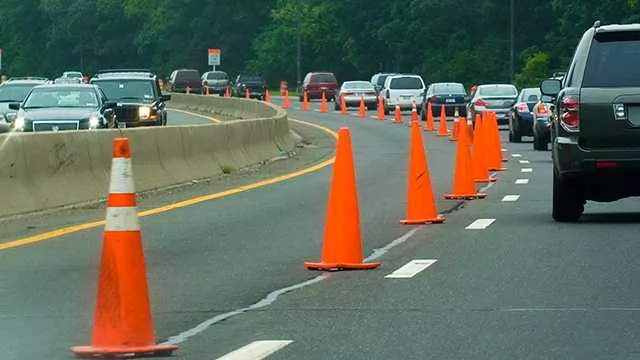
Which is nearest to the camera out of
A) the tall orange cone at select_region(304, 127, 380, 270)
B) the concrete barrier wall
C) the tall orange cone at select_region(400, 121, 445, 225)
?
the tall orange cone at select_region(304, 127, 380, 270)

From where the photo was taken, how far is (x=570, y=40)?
310 ft

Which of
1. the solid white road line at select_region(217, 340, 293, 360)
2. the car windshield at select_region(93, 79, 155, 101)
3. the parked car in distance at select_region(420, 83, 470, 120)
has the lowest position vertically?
the parked car in distance at select_region(420, 83, 470, 120)

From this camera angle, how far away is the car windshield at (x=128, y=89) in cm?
3925

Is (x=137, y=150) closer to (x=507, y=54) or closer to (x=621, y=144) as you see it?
(x=621, y=144)

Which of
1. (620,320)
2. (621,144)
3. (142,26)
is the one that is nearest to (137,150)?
(621,144)

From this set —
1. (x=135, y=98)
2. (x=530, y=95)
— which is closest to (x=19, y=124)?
(x=135, y=98)

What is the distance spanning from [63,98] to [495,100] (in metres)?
21.1

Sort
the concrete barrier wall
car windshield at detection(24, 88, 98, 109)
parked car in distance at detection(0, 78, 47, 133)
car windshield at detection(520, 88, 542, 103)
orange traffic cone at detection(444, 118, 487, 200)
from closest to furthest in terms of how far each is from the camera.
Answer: the concrete barrier wall → orange traffic cone at detection(444, 118, 487, 200) → car windshield at detection(24, 88, 98, 109) → car windshield at detection(520, 88, 542, 103) → parked car in distance at detection(0, 78, 47, 133)

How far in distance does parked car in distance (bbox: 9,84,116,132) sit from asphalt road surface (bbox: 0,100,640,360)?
40.5ft

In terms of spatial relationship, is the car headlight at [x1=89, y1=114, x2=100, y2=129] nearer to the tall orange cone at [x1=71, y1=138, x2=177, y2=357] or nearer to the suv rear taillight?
the suv rear taillight

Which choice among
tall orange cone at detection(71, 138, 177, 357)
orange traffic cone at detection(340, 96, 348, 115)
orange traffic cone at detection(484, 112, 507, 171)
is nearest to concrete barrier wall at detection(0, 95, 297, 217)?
orange traffic cone at detection(484, 112, 507, 171)

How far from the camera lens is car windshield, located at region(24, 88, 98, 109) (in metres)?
33.2

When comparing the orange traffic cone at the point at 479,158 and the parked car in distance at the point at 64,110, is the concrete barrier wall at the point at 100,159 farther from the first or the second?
the orange traffic cone at the point at 479,158

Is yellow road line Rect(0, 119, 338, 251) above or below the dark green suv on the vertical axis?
below
